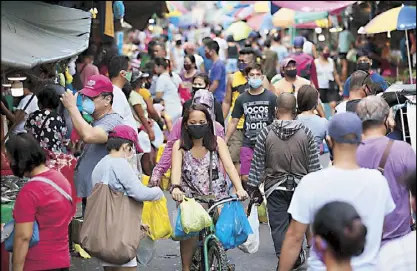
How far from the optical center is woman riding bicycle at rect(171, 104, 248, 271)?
7872 mm

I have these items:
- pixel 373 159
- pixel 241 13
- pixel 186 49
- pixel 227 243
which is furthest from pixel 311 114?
pixel 241 13

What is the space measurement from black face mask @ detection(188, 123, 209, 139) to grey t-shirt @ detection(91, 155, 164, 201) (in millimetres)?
983

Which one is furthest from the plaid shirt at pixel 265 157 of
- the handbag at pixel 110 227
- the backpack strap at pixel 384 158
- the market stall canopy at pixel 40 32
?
the backpack strap at pixel 384 158

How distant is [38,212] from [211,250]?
2.24 meters

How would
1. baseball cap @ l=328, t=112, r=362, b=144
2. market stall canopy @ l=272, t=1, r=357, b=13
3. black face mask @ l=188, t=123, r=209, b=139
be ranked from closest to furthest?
baseball cap @ l=328, t=112, r=362, b=144
black face mask @ l=188, t=123, r=209, b=139
market stall canopy @ l=272, t=1, r=357, b=13

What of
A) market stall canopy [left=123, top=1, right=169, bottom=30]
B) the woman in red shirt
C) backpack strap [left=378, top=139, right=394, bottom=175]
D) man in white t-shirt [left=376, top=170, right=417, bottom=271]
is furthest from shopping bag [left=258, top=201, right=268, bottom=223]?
market stall canopy [left=123, top=1, right=169, bottom=30]

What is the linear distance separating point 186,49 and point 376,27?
5.14 metres

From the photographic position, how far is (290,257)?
5684 mm

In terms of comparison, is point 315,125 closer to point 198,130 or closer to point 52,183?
point 198,130

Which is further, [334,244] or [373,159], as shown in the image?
[373,159]

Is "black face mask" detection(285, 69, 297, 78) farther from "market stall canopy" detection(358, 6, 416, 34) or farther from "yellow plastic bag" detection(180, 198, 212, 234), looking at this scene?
"yellow plastic bag" detection(180, 198, 212, 234)

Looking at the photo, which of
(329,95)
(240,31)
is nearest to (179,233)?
(329,95)

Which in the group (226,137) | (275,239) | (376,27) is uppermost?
(376,27)

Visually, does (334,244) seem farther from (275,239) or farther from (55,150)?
(55,150)
